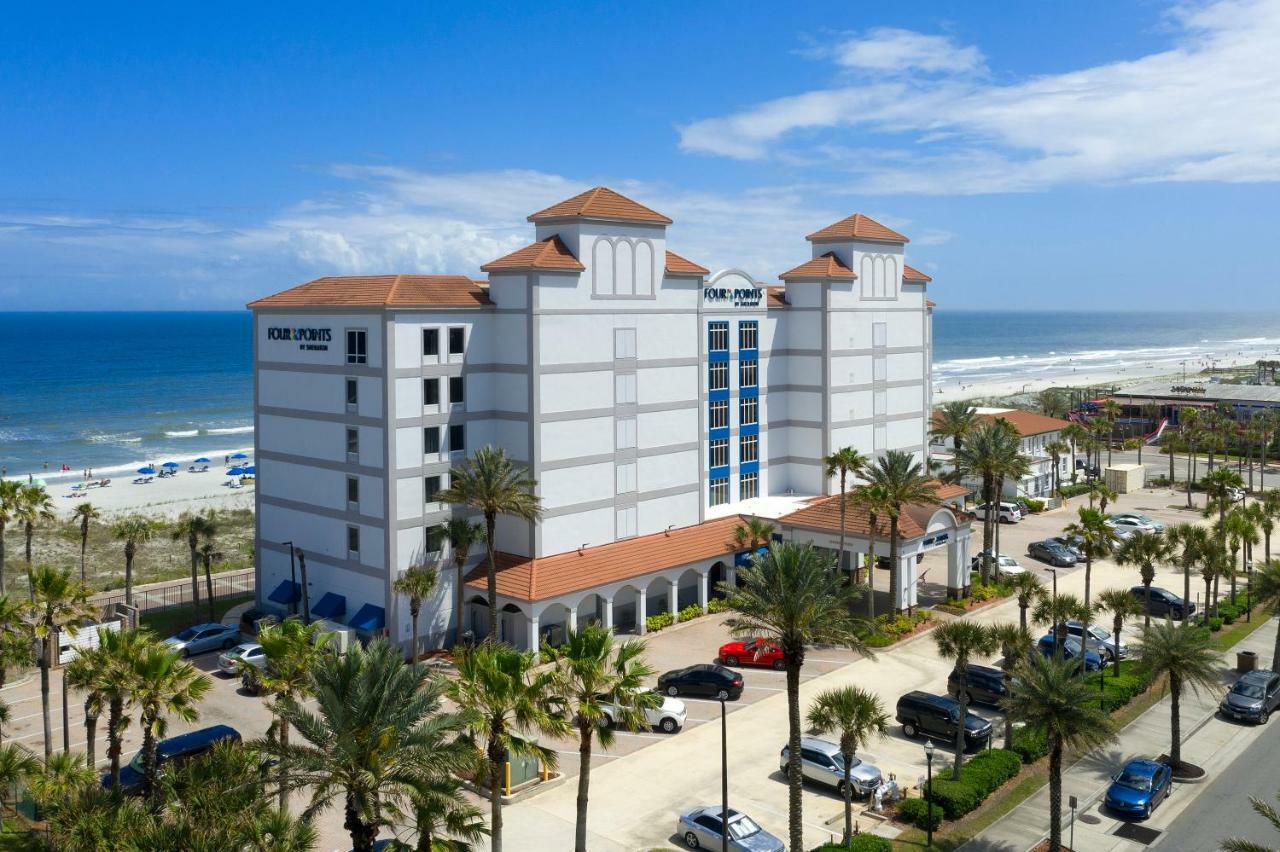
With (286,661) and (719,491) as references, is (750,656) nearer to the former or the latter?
(719,491)

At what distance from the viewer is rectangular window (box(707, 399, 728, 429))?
2526 inches

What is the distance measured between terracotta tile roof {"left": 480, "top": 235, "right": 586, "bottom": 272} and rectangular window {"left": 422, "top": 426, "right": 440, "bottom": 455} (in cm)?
848

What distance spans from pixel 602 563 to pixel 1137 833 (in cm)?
2662

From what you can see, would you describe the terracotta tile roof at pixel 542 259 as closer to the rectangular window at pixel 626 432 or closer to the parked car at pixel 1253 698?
the rectangular window at pixel 626 432

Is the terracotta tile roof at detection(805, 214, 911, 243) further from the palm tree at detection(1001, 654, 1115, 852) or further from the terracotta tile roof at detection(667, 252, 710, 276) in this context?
the palm tree at detection(1001, 654, 1115, 852)

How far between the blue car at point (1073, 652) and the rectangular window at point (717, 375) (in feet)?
78.6

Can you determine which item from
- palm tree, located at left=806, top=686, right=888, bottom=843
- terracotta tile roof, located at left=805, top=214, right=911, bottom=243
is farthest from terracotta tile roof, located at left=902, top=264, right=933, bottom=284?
palm tree, located at left=806, top=686, right=888, bottom=843

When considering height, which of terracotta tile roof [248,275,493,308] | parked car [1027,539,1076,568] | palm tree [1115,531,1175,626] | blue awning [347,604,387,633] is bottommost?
parked car [1027,539,1076,568]

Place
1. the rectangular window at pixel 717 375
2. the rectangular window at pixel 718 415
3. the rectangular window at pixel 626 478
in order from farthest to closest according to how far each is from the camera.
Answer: the rectangular window at pixel 718 415, the rectangular window at pixel 717 375, the rectangular window at pixel 626 478

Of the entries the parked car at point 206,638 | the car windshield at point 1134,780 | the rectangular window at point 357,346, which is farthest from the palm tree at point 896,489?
the parked car at point 206,638

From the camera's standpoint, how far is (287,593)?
52.6 meters

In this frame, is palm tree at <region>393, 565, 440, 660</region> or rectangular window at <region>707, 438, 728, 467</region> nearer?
palm tree at <region>393, 565, 440, 660</region>

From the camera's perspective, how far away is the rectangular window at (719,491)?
6469 cm

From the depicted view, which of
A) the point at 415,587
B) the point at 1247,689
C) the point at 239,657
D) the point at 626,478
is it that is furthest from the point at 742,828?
the point at 239,657
